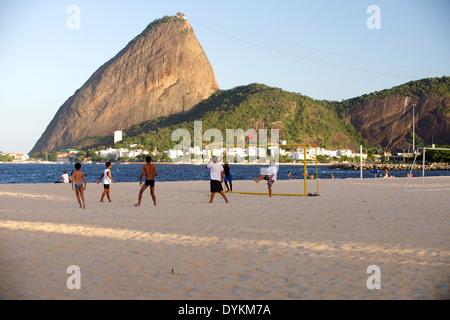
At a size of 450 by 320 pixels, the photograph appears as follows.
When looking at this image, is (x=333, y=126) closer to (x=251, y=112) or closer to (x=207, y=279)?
(x=251, y=112)

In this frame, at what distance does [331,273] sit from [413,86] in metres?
211

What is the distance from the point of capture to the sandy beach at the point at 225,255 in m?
4.65

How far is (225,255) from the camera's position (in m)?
6.34

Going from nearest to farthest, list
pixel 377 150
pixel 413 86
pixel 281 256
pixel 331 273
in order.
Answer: pixel 331 273 < pixel 281 256 < pixel 377 150 < pixel 413 86

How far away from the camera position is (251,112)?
164750 mm

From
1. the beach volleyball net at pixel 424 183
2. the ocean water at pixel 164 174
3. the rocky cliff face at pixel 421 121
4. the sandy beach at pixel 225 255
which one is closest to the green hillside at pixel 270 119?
the rocky cliff face at pixel 421 121

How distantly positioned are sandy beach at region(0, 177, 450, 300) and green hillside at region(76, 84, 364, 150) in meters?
146

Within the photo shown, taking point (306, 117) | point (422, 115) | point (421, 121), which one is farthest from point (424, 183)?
point (421, 121)

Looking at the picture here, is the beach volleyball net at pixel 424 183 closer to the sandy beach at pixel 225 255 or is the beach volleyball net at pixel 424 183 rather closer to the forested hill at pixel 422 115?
the sandy beach at pixel 225 255

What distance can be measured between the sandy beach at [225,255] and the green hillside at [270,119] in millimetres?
146402

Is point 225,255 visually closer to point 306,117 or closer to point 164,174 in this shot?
point 164,174

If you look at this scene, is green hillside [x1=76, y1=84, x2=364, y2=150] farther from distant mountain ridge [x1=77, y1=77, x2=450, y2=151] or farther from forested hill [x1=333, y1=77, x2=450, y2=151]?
forested hill [x1=333, y1=77, x2=450, y2=151]

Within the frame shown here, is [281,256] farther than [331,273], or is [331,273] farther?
[281,256]
